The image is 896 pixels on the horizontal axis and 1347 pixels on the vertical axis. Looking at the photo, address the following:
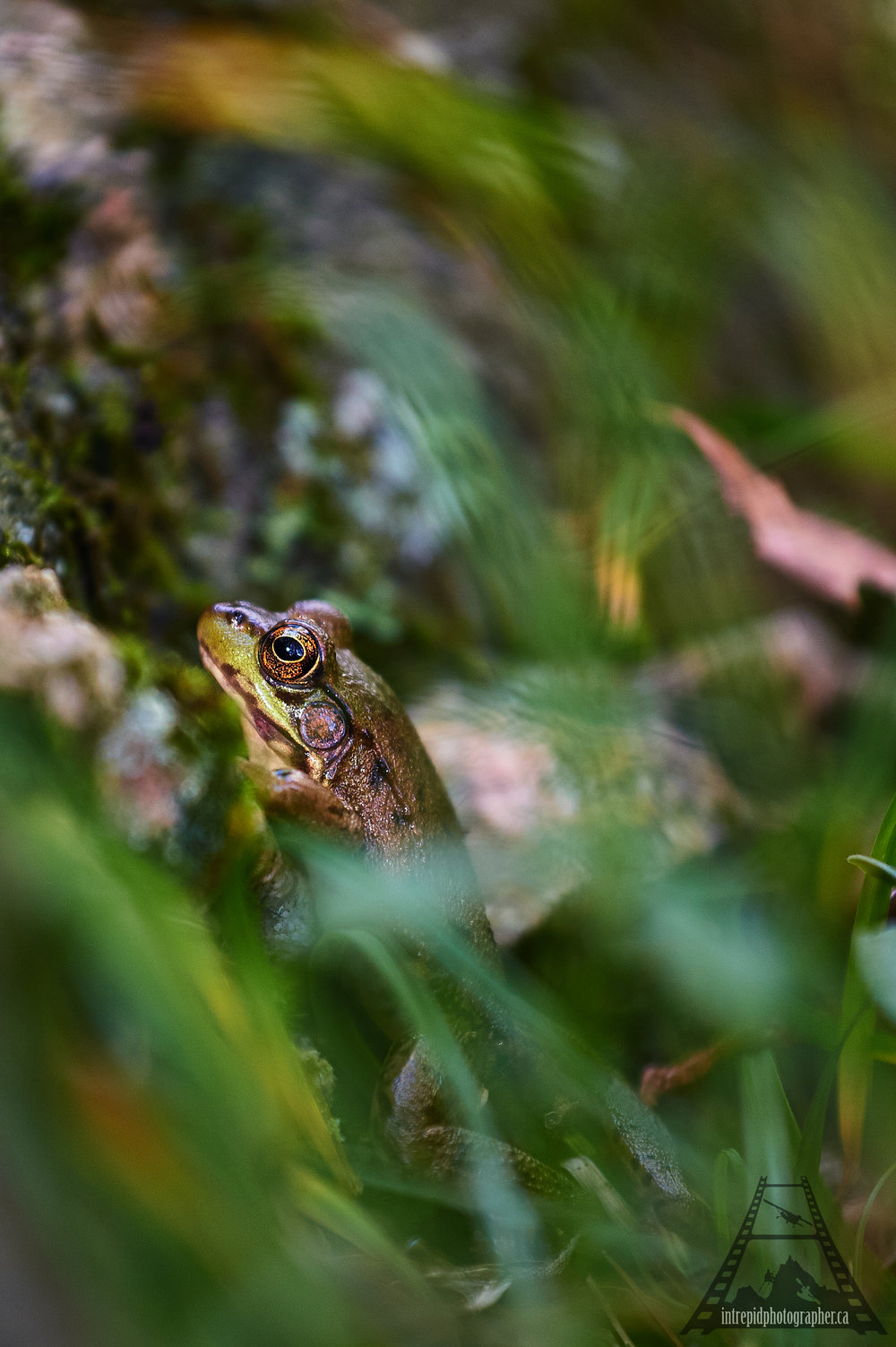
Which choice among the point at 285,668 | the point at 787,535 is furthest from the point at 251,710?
the point at 787,535

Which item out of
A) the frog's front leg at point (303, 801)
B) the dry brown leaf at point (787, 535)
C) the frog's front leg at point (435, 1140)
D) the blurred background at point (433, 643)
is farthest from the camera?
the dry brown leaf at point (787, 535)

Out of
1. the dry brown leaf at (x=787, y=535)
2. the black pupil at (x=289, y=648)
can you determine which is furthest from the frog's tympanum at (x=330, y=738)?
the dry brown leaf at (x=787, y=535)

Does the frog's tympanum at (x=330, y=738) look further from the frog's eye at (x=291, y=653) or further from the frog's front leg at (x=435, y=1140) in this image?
the frog's front leg at (x=435, y=1140)

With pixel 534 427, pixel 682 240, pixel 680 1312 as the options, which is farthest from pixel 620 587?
pixel 680 1312

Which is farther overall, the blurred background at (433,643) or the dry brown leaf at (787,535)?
the dry brown leaf at (787,535)

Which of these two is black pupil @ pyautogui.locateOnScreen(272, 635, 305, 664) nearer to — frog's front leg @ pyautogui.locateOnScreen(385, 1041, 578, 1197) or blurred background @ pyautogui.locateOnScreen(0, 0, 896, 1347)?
blurred background @ pyautogui.locateOnScreen(0, 0, 896, 1347)

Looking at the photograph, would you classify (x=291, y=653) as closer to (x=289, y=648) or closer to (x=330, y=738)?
(x=289, y=648)

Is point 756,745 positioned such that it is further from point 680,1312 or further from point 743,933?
point 680,1312
